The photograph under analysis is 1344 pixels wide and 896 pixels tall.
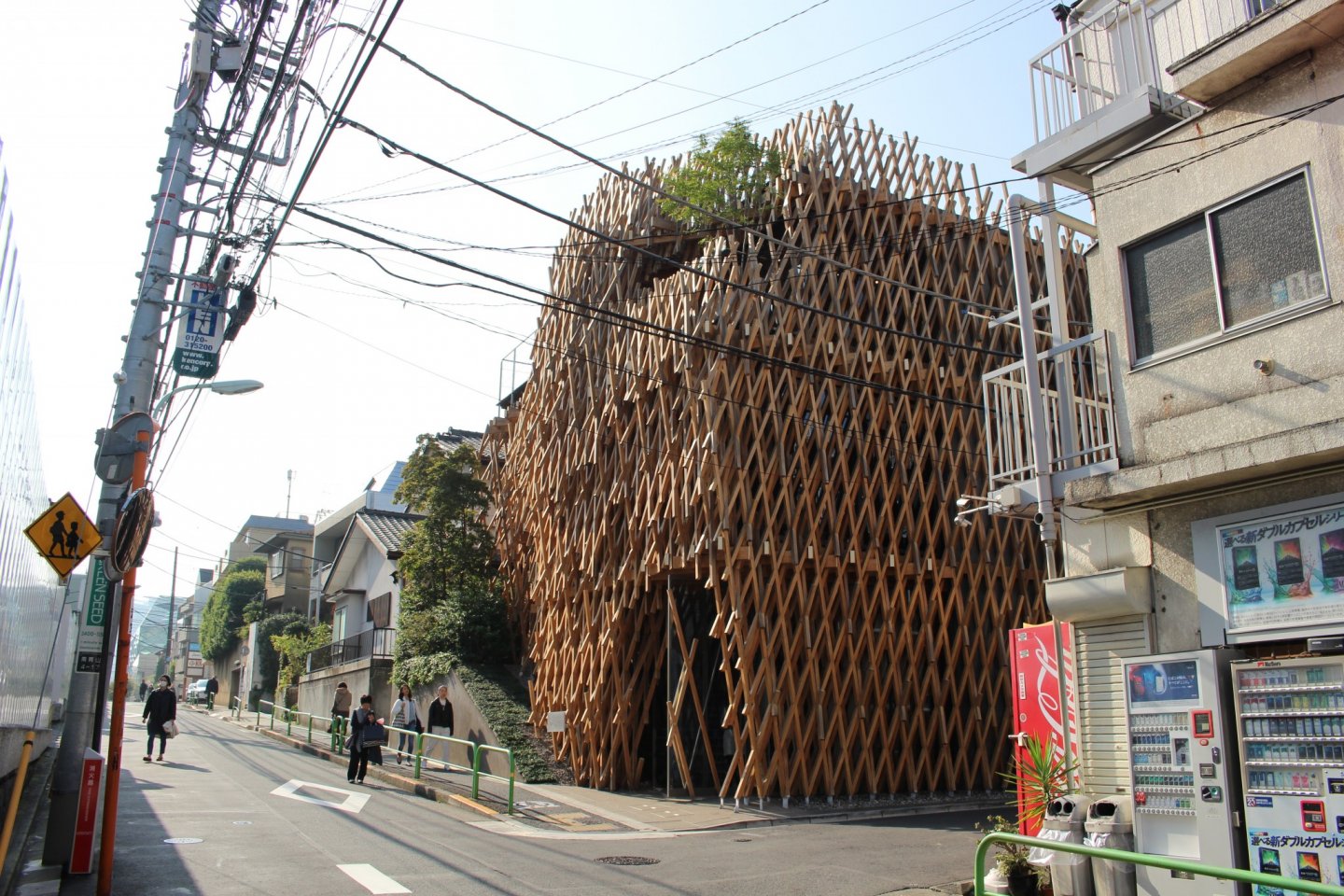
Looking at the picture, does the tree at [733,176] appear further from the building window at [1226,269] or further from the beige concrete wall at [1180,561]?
the beige concrete wall at [1180,561]

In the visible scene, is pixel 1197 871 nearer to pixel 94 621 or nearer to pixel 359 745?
pixel 94 621

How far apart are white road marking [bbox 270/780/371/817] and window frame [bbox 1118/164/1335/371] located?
425 inches

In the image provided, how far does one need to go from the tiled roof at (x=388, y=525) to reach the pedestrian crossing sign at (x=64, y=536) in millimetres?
19933

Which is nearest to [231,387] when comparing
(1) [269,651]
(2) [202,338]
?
(2) [202,338]

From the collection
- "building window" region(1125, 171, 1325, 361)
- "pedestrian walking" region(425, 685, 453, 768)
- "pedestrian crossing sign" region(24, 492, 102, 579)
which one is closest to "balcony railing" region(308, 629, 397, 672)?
"pedestrian walking" region(425, 685, 453, 768)

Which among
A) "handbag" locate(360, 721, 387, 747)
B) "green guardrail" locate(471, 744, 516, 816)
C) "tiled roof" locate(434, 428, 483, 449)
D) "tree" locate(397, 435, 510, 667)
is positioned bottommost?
"green guardrail" locate(471, 744, 516, 816)

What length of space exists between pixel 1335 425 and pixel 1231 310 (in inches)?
57.6

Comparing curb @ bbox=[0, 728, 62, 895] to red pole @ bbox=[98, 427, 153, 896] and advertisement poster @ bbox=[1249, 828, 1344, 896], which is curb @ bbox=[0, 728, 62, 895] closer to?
red pole @ bbox=[98, 427, 153, 896]

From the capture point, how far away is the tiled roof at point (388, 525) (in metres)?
29.4

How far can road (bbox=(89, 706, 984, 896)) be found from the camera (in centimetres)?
858

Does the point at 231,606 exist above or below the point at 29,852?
above

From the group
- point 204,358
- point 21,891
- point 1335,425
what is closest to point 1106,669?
point 1335,425

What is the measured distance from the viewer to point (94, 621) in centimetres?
1005

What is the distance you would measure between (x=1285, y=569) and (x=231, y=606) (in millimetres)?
52079
